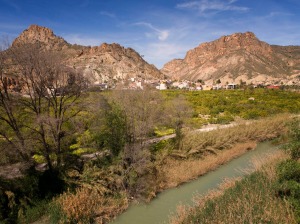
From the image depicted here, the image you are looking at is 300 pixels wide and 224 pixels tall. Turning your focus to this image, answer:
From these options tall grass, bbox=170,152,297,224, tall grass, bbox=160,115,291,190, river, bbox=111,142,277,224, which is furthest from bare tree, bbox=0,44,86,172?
tall grass, bbox=170,152,297,224

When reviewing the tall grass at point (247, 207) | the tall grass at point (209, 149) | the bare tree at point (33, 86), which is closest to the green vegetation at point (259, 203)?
the tall grass at point (247, 207)

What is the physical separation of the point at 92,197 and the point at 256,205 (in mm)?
7843

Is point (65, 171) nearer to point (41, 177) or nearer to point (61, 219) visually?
point (41, 177)

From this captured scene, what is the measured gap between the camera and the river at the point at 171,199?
12562mm

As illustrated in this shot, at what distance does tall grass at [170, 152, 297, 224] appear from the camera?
30.6ft

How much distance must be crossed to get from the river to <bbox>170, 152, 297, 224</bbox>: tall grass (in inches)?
47.4

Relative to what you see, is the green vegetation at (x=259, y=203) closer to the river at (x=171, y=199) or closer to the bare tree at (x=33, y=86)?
the river at (x=171, y=199)

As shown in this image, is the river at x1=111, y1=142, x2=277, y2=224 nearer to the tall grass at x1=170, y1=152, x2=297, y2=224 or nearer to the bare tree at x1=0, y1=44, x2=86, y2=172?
the tall grass at x1=170, y1=152, x2=297, y2=224

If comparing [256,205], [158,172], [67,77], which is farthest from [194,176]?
[67,77]

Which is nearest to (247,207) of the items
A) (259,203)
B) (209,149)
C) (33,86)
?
(259,203)

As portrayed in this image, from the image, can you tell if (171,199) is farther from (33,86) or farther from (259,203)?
(33,86)

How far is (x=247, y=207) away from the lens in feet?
33.5

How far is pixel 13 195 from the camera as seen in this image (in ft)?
39.1

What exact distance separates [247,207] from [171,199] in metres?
5.30
